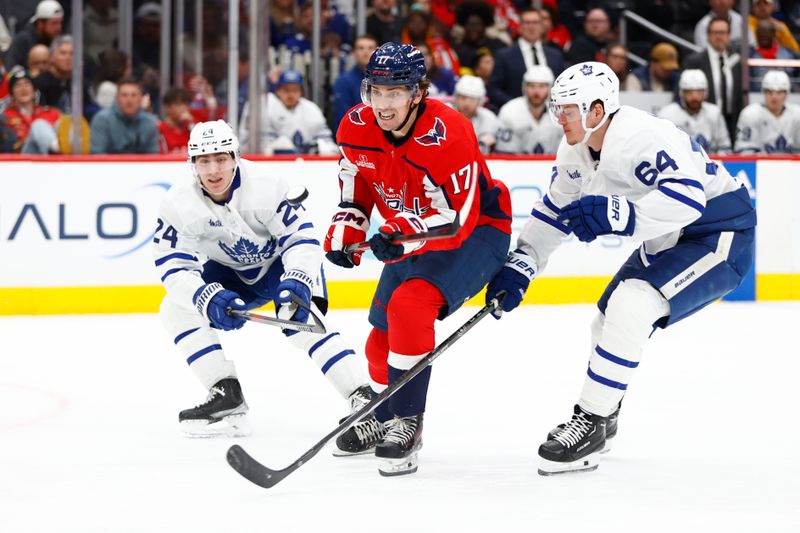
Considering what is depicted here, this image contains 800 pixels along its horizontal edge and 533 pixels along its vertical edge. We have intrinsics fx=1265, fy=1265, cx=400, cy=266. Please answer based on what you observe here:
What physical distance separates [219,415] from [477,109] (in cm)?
420

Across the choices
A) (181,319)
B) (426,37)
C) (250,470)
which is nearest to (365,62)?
(426,37)

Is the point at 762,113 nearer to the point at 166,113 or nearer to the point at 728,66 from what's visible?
the point at 728,66

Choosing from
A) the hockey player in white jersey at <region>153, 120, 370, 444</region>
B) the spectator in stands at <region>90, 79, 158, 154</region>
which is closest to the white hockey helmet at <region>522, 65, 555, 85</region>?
the spectator in stands at <region>90, 79, 158, 154</region>

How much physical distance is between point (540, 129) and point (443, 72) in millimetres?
852

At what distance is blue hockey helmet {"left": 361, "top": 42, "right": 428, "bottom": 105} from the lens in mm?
3408

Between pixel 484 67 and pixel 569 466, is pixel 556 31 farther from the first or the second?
pixel 569 466

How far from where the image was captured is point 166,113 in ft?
24.9

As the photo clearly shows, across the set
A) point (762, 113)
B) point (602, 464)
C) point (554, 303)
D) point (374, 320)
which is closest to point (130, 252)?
point (554, 303)

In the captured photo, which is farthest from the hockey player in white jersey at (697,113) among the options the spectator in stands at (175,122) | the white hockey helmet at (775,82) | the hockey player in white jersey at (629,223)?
the hockey player in white jersey at (629,223)

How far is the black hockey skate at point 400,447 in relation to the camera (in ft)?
11.3

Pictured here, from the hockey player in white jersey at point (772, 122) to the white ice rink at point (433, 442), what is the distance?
92.5 inches

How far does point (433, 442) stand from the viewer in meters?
3.93

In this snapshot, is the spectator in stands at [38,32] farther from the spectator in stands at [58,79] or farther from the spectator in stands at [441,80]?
the spectator in stands at [441,80]

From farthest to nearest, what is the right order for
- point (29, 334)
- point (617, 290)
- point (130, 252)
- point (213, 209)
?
point (130, 252)
point (29, 334)
point (213, 209)
point (617, 290)
